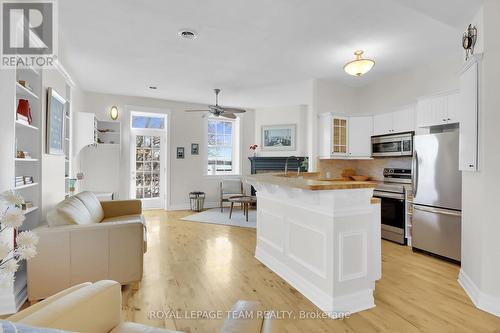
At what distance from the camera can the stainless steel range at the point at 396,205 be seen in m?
3.99

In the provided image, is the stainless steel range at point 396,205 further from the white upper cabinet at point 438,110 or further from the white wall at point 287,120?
the white wall at point 287,120

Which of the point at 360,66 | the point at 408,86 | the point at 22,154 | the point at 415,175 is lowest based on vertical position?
the point at 415,175

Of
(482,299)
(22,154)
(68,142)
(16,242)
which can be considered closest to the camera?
(16,242)

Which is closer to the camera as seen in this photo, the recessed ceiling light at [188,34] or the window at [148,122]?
the recessed ceiling light at [188,34]

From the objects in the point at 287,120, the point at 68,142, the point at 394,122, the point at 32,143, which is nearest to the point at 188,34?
the point at 32,143

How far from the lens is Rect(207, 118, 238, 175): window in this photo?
723cm

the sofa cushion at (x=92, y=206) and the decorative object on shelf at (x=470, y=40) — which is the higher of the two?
the decorative object on shelf at (x=470, y=40)

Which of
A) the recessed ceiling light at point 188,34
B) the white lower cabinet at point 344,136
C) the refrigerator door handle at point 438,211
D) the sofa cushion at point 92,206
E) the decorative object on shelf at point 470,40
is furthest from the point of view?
the white lower cabinet at point 344,136

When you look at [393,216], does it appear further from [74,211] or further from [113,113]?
[113,113]

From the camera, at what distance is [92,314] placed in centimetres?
114

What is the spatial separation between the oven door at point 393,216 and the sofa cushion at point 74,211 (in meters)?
4.17

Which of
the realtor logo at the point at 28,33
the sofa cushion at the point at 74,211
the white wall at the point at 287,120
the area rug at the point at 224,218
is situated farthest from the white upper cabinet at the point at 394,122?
the realtor logo at the point at 28,33

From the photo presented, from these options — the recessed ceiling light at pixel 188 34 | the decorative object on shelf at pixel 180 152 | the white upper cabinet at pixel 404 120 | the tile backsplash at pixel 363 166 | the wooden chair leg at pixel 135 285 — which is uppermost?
the recessed ceiling light at pixel 188 34

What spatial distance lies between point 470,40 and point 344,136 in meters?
2.50
